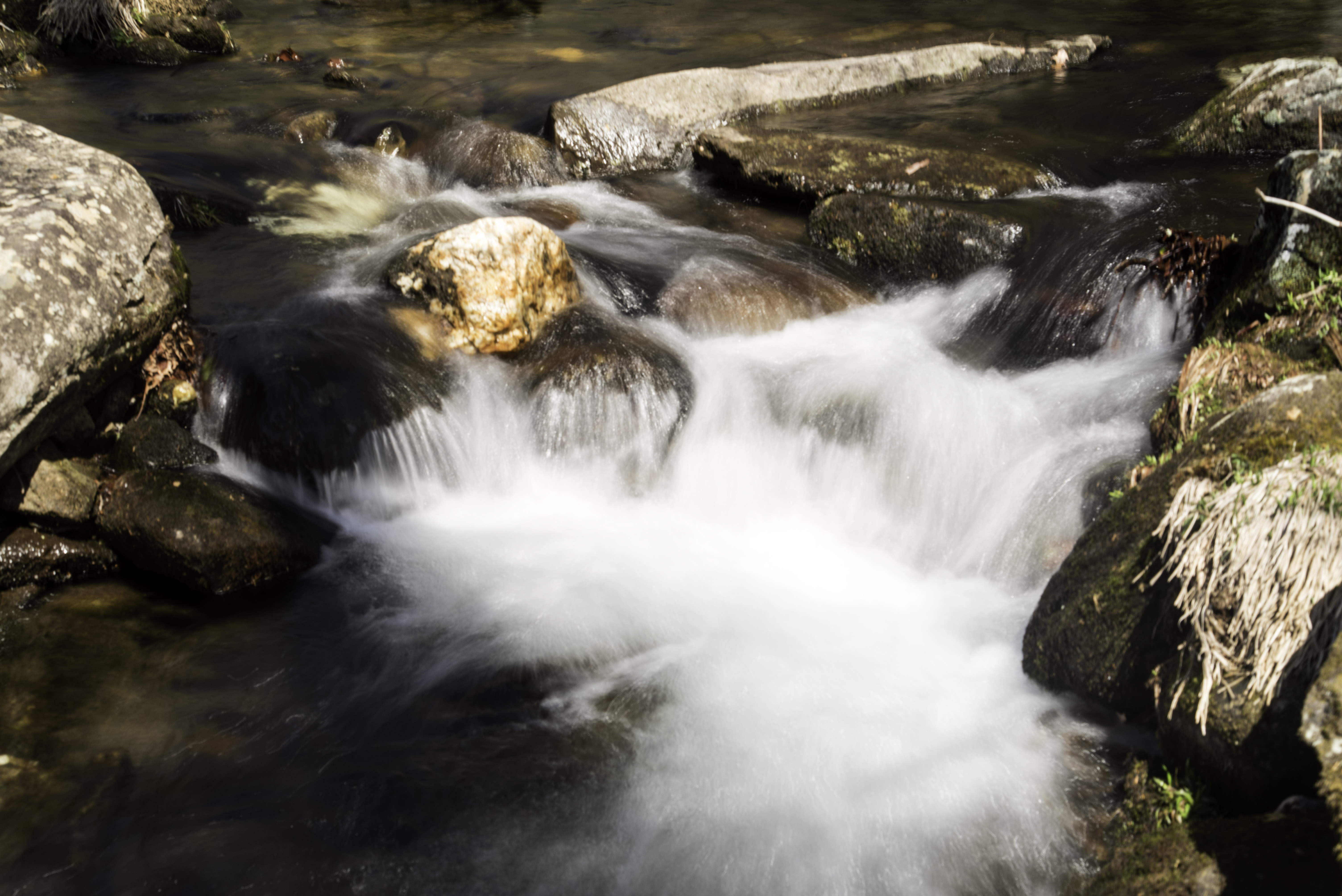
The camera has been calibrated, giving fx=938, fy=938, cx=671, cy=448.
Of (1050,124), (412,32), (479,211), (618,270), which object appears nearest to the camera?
(618,270)

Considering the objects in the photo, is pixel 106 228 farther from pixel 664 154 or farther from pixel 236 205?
pixel 664 154

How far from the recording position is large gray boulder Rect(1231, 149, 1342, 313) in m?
4.53

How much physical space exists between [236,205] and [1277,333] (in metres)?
7.39

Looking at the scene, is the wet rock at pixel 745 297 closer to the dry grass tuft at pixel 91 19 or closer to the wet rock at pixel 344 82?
the wet rock at pixel 344 82

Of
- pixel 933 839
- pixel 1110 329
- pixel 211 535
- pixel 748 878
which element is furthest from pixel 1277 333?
pixel 211 535

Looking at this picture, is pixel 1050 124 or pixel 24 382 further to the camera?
pixel 1050 124

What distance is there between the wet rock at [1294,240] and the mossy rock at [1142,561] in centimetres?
151

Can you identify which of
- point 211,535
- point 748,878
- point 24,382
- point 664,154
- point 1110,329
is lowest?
point 748,878

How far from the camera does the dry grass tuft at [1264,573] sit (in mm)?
Answer: 2637

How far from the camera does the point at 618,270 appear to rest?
6848mm

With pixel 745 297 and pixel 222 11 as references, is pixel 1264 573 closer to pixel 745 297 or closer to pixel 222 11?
pixel 745 297

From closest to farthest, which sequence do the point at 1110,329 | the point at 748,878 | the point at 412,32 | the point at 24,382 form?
the point at 748,878 < the point at 24,382 < the point at 1110,329 < the point at 412,32

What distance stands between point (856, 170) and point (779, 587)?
14.1 ft

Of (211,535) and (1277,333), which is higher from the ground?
(1277,333)
